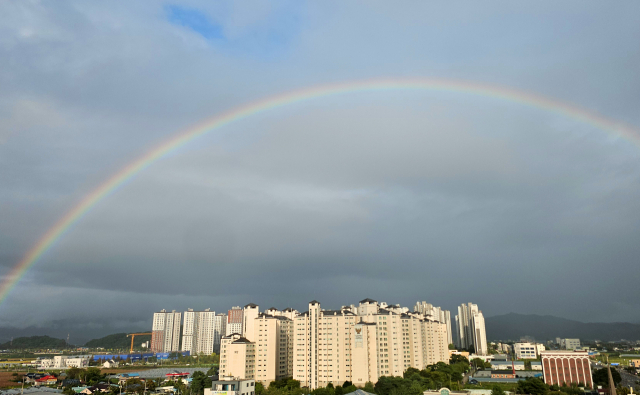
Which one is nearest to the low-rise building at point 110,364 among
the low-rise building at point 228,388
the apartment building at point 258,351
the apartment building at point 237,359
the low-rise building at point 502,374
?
the apartment building at point 258,351

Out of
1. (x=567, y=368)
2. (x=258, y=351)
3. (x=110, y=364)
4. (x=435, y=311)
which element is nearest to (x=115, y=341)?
(x=110, y=364)

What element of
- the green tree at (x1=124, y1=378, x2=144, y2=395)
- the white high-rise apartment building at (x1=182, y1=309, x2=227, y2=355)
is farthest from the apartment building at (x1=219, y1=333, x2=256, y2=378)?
the white high-rise apartment building at (x1=182, y1=309, x2=227, y2=355)

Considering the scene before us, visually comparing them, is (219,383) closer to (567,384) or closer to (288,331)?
(288,331)

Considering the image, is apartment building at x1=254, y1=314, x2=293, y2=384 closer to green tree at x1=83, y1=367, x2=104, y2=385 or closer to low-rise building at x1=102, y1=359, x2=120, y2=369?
green tree at x1=83, y1=367, x2=104, y2=385

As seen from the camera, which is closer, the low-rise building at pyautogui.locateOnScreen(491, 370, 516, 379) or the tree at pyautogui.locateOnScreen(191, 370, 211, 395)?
the tree at pyautogui.locateOnScreen(191, 370, 211, 395)

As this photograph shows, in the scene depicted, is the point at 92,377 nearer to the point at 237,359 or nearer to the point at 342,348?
the point at 237,359

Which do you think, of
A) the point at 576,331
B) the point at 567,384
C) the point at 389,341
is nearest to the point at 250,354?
the point at 389,341

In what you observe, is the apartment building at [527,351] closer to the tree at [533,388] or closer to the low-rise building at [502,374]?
the low-rise building at [502,374]
